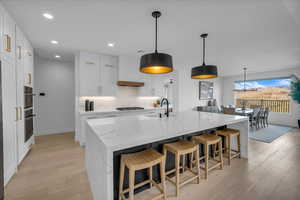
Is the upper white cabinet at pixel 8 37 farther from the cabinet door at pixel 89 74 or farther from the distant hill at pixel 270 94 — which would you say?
the distant hill at pixel 270 94

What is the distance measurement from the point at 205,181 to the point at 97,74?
11.7 feet

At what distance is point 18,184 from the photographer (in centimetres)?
195

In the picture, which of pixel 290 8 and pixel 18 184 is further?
pixel 18 184

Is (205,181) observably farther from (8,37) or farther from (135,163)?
(8,37)

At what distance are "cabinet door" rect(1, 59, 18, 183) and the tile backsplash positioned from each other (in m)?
1.66

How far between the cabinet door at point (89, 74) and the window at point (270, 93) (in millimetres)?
5969

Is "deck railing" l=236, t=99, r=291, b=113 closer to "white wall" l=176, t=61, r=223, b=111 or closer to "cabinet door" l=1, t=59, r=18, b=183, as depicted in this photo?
"white wall" l=176, t=61, r=223, b=111

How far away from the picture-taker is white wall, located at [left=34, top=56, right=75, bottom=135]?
13.9 feet

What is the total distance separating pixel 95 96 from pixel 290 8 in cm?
423

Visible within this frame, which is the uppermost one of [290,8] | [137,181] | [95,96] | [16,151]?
[290,8]

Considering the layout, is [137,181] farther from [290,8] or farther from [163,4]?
[290,8]

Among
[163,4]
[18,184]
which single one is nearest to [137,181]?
[18,184]

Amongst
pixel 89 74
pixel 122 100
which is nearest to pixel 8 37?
pixel 89 74

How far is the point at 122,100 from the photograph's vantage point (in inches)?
177
